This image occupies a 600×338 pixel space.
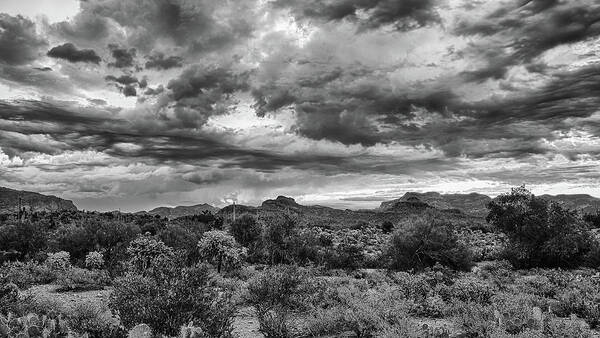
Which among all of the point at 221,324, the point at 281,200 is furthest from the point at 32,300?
the point at 281,200

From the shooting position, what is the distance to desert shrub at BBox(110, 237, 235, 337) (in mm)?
9625

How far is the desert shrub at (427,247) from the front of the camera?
1115 inches

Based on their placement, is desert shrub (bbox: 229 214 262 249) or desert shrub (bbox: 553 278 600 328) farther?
desert shrub (bbox: 229 214 262 249)

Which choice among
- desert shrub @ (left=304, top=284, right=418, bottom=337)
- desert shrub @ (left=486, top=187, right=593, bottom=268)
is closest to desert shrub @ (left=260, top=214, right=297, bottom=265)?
desert shrub @ (left=486, top=187, right=593, bottom=268)

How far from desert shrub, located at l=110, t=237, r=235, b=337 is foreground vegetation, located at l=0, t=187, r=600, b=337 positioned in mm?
25

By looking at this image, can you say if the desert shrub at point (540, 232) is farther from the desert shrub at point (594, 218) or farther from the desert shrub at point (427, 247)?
the desert shrub at point (594, 218)

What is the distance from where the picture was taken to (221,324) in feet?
31.9

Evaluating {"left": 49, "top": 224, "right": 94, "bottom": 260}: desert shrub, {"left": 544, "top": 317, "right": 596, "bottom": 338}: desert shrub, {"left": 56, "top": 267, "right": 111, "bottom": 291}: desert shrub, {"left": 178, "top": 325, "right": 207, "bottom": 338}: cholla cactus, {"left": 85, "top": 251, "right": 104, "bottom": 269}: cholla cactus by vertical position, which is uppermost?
{"left": 49, "top": 224, "right": 94, "bottom": 260}: desert shrub

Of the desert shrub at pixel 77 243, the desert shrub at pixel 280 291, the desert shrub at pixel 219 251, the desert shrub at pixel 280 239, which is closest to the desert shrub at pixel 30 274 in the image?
→ the desert shrub at pixel 77 243

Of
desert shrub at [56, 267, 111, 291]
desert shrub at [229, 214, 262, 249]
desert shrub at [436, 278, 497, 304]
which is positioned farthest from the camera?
desert shrub at [229, 214, 262, 249]

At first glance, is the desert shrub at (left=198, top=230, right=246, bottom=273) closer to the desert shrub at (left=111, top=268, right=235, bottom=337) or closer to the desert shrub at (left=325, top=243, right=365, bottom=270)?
the desert shrub at (left=325, top=243, right=365, bottom=270)

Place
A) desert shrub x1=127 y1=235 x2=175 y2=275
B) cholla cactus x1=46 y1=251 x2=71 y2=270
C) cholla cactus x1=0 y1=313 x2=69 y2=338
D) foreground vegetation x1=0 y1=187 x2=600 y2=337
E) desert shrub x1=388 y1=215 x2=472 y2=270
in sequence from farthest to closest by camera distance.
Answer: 1. desert shrub x1=388 y1=215 x2=472 y2=270
2. desert shrub x1=127 y1=235 x2=175 y2=275
3. cholla cactus x1=46 y1=251 x2=71 y2=270
4. foreground vegetation x1=0 y1=187 x2=600 y2=337
5. cholla cactus x1=0 y1=313 x2=69 y2=338

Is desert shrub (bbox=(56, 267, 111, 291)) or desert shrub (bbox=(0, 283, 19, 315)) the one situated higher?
desert shrub (bbox=(0, 283, 19, 315))

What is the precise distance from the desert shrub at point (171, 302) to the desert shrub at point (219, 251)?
1402 cm
